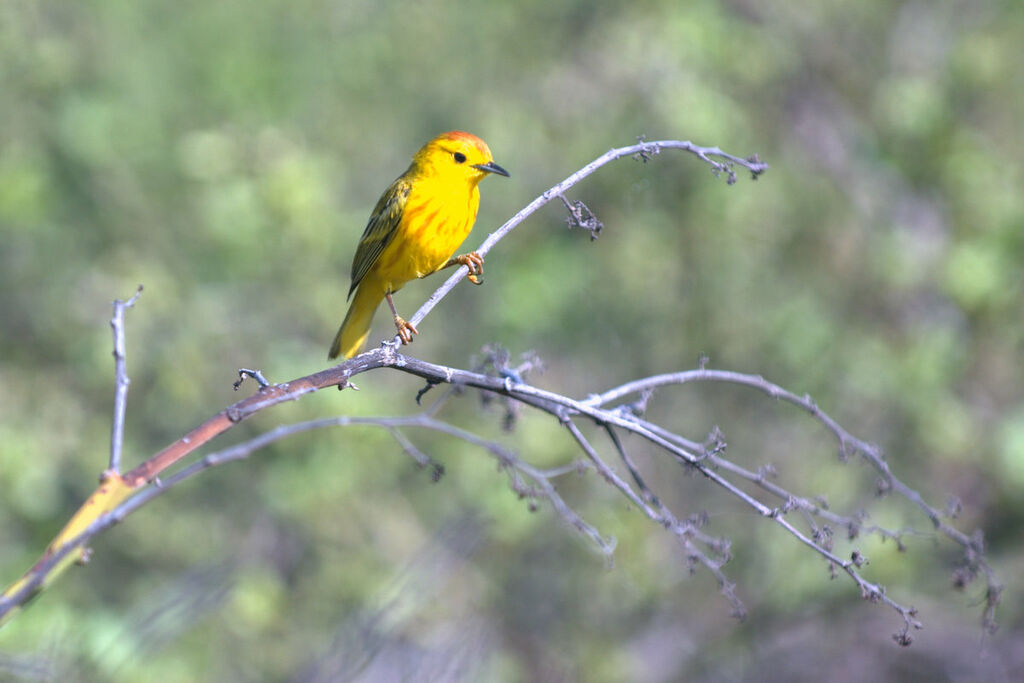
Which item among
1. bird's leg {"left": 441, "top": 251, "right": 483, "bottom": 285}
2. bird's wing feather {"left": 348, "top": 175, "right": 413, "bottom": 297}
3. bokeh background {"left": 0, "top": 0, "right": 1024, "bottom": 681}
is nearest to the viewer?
bird's leg {"left": 441, "top": 251, "right": 483, "bottom": 285}

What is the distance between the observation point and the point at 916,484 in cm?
605

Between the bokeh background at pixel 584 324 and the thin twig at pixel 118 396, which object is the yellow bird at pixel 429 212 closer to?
the bokeh background at pixel 584 324

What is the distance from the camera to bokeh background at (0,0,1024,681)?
5359 millimetres

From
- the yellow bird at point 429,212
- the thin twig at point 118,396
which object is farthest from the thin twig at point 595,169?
the yellow bird at point 429,212

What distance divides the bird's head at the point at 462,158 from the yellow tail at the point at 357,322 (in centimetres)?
69

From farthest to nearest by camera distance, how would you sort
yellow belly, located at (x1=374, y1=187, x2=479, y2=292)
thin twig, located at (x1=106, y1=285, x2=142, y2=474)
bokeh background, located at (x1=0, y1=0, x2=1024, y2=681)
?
1. bokeh background, located at (x1=0, y1=0, x2=1024, y2=681)
2. yellow belly, located at (x1=374, y1=187, x2=479, y2=292)
3. thin twig, located at (x1=106, y1=285, x2=142, y2=474)

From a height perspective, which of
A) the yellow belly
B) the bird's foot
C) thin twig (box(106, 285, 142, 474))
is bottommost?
thin twig (box(106, 285, 142, 474))

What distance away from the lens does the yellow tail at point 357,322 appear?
13.7 ft

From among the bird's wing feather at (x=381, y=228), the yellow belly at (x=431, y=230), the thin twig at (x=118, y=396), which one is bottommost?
the thin twig at (x=118, y=396)

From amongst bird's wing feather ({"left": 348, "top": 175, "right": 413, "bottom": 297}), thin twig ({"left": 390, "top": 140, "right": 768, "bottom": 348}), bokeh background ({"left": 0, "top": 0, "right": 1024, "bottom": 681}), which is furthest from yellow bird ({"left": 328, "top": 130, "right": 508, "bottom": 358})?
bokeh background ({"left": 0, "top": 0, "right": 1024, "bottom": 681})

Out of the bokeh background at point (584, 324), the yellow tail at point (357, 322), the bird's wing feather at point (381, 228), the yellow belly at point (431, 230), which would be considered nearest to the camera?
the yellow belly at point (431, 230)

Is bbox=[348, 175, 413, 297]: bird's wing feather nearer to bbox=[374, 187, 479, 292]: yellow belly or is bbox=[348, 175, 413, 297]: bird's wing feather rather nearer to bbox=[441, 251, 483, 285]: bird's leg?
bbox=[374, 187, 479, 292]: yellow belly

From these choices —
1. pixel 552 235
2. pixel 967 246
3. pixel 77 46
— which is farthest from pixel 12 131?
pixel 967 246

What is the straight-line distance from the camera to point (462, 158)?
3635 mm
